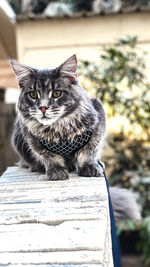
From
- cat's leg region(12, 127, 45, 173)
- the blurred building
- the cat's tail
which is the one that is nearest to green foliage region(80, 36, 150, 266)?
the blurred building

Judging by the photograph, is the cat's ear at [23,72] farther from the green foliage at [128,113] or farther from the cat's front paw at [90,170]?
the green foliage at [128,113]

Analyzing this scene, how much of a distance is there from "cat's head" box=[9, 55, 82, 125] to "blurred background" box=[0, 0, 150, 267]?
145 centimetres

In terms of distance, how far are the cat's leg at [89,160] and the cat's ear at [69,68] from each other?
0.31 metres

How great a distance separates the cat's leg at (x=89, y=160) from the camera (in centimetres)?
159

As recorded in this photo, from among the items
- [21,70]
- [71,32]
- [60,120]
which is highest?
[71,32]

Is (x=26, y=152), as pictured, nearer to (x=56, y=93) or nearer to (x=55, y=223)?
(x=56, y=93)

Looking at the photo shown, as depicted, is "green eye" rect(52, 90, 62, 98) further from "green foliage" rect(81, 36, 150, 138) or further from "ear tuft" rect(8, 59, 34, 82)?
"green foliage" rect(81, 36, 150, 138)

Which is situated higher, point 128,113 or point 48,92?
point 48,92

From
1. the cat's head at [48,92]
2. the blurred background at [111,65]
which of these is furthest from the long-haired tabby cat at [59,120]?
the blurred background at [111,65]

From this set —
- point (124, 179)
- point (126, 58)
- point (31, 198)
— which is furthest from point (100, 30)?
point (31, 198)

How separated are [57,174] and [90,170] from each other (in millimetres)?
151

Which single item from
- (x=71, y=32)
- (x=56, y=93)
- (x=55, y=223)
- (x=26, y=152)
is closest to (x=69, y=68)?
(x=56, y=93)

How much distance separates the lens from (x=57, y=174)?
5.15 ft

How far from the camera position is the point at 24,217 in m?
1.12
